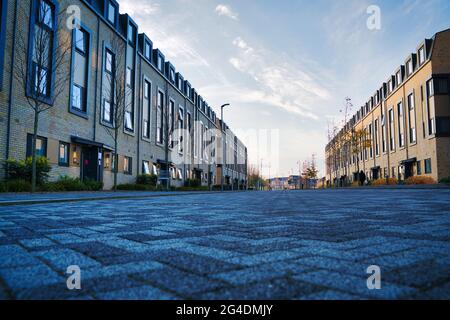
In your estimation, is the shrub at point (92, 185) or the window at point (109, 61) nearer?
the shrub at point (92, 185)

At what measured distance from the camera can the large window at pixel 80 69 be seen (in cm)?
1966

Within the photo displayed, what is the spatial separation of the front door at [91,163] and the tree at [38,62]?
4.44 meters

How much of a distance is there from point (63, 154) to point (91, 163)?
2545 mm

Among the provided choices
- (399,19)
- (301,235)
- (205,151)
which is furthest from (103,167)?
(205,151)

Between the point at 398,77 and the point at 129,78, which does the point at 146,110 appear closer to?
the point at 129,78

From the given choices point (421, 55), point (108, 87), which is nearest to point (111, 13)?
point (108, 87)

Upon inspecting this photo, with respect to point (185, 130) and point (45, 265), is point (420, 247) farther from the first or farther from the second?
point (185, 130)

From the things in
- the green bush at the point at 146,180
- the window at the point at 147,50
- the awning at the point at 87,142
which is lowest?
the green bush at the point at 146,180

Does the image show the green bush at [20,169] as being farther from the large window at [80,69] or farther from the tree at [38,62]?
the large window at [80,69]

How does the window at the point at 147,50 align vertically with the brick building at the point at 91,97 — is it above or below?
above

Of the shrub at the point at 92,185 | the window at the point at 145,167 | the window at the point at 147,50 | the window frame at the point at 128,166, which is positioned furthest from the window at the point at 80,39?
the window at the point at 145,167

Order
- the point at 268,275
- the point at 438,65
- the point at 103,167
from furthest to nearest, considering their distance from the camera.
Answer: the point at 438,65 → the point at 103,167 → the point at 268,275

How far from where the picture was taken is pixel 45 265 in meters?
1.81

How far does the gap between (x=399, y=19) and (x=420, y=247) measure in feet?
33.7
